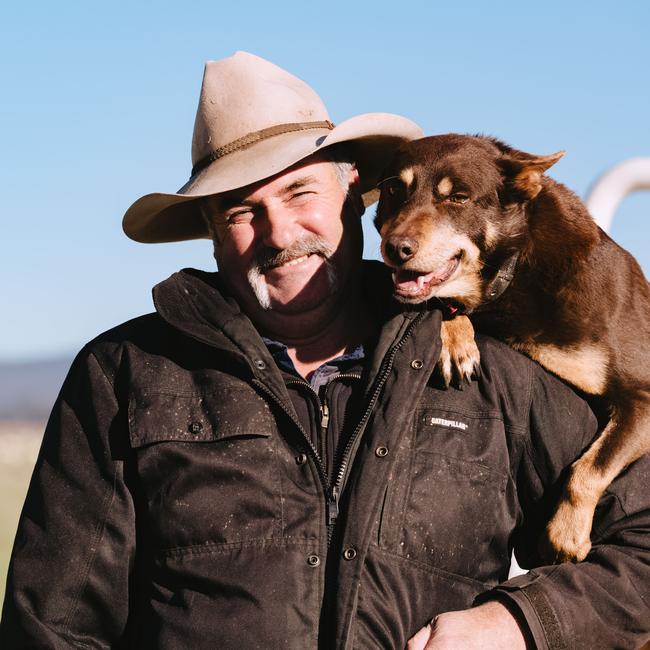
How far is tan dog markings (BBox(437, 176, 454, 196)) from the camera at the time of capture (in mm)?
3717

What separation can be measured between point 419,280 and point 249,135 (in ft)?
2.42

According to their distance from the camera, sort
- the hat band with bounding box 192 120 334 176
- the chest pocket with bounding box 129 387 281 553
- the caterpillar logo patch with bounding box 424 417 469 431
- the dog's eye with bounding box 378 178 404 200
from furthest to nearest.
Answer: the dog's eye with bounding box 378 178 404 200, the hat band with bounding box 192 120 334 176, the caterpillar logo patch with bounding box 424 417 469 431, the chest pocket with bounding box 129 387 281 553

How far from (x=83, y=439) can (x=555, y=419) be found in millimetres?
1367

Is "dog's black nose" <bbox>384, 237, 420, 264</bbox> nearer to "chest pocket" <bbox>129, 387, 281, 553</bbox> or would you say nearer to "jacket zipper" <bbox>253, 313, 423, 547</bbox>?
"jacket zipper" <bbox>253, 313, 423, 547</bbox>

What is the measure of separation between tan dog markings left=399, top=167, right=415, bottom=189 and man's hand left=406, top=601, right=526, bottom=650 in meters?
1.53

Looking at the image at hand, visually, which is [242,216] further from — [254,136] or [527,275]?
[527,275]

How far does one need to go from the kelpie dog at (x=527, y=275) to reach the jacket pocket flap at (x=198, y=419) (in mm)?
575

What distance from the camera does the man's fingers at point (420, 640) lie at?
9.23 ft

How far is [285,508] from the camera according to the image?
9.46ft

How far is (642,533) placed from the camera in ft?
10.00

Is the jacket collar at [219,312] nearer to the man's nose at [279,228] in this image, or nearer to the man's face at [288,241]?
the man's face at [288,241]

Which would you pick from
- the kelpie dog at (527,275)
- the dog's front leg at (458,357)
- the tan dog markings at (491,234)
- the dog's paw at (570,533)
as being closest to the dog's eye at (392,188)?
the kelpie dog at (527,275)

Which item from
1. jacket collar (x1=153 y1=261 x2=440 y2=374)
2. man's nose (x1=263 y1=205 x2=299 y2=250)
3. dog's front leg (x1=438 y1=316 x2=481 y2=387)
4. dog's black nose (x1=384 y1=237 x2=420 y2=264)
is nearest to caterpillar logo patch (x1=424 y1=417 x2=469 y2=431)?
dog's front leg (x1=438 y1=316 x2=481 y2=387)

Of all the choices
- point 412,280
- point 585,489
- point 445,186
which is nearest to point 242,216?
point 412,280
